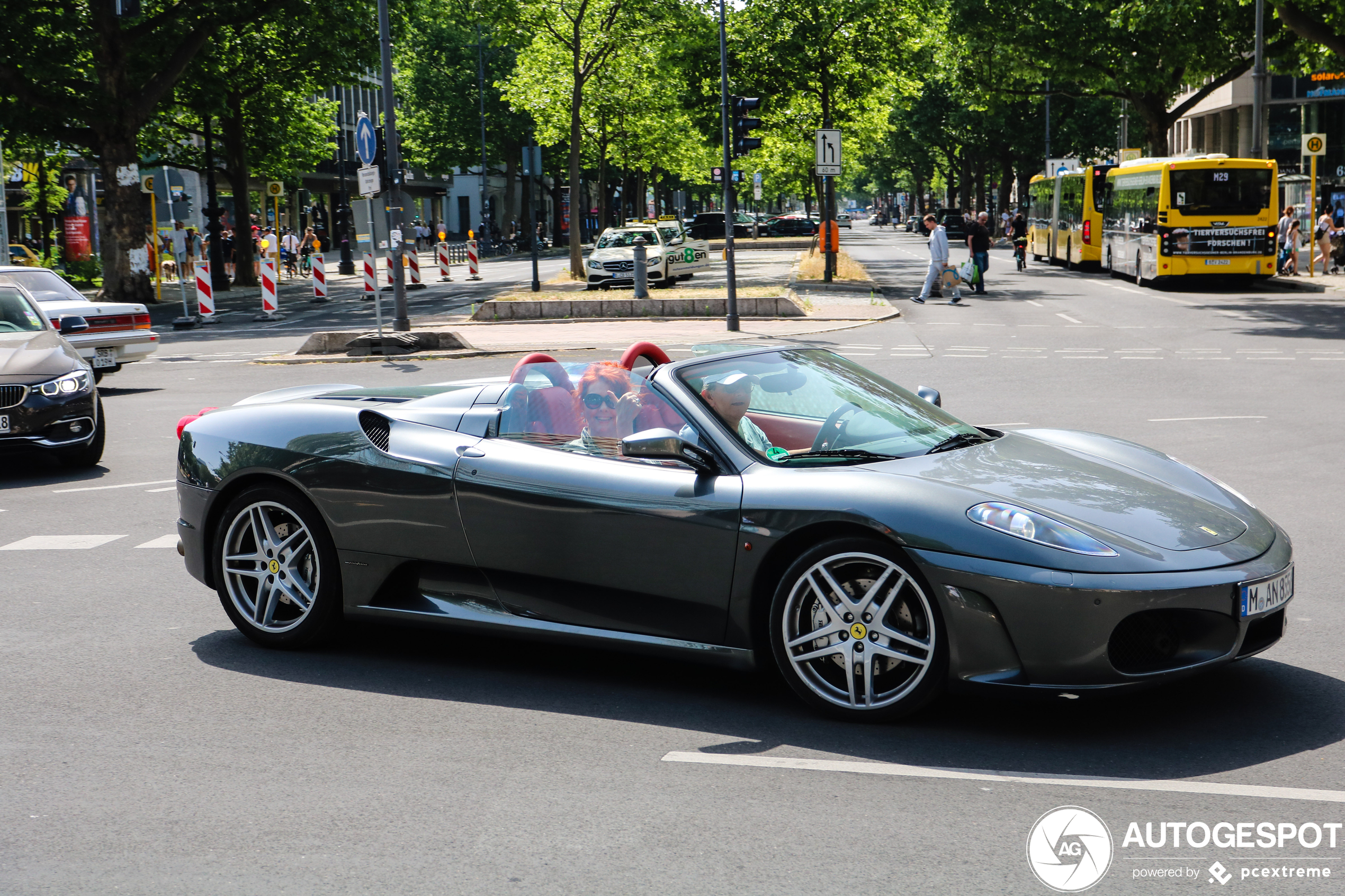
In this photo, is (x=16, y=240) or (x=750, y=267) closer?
(x=750, y=267)

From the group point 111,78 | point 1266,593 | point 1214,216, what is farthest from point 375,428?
point 111,78

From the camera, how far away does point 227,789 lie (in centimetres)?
420

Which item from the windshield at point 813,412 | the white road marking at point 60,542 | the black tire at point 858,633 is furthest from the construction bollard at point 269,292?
the black tire at point 858,633

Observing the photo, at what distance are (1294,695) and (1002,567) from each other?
133 cm

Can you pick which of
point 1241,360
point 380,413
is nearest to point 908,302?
point 1241,360

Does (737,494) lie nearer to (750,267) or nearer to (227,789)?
(227,789)

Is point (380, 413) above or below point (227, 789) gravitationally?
above

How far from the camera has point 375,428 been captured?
5.58 metres

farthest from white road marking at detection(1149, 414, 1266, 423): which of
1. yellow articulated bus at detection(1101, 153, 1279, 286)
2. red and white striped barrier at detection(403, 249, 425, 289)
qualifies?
red and white striped barrier at detection(403, 249, 425, 289)

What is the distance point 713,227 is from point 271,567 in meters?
72.1

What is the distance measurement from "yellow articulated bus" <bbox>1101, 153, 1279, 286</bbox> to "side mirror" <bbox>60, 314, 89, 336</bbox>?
928 inches

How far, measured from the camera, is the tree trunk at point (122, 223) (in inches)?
1277

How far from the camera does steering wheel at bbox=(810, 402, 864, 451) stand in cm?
510

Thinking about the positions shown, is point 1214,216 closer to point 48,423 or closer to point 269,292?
point 269,292
